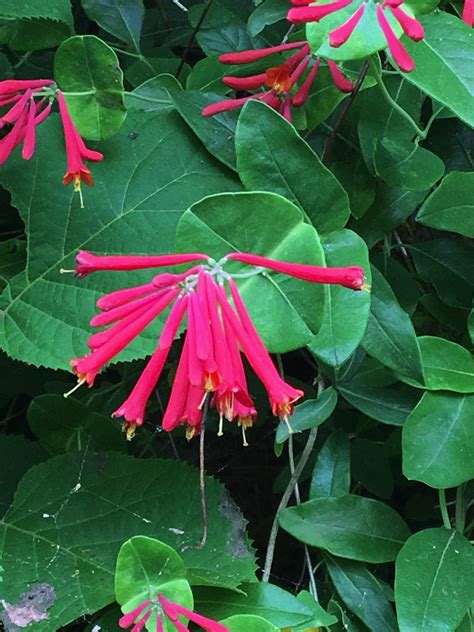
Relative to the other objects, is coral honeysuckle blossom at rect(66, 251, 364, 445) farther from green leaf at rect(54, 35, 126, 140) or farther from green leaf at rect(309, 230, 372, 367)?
green leaf at rect(54, 35, 126, 140)

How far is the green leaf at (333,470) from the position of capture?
2.53ft

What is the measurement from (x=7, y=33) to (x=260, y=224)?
0.43 meters

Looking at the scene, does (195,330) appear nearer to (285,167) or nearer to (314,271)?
(314,271)

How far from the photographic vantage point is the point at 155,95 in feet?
2.56

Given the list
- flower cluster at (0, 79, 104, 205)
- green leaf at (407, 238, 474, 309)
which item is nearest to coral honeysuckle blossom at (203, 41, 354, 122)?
flower cluster at (0, 79, 104, 205)

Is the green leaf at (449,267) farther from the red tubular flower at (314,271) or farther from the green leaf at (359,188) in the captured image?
the red tubular flower at (314,271)

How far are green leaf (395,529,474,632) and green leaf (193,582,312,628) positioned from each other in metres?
0.08

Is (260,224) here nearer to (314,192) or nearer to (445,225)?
(314,192)

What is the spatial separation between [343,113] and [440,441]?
29 centimetres

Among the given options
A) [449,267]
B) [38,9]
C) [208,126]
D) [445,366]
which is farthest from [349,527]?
[38,9]

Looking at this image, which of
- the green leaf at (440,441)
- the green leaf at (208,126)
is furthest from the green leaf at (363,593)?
the green leaf at (208,126)

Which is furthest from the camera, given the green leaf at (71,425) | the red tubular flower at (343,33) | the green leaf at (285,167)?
the green leaf at (71,425)

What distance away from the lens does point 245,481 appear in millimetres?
1119

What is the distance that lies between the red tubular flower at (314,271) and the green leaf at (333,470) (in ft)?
0.95
